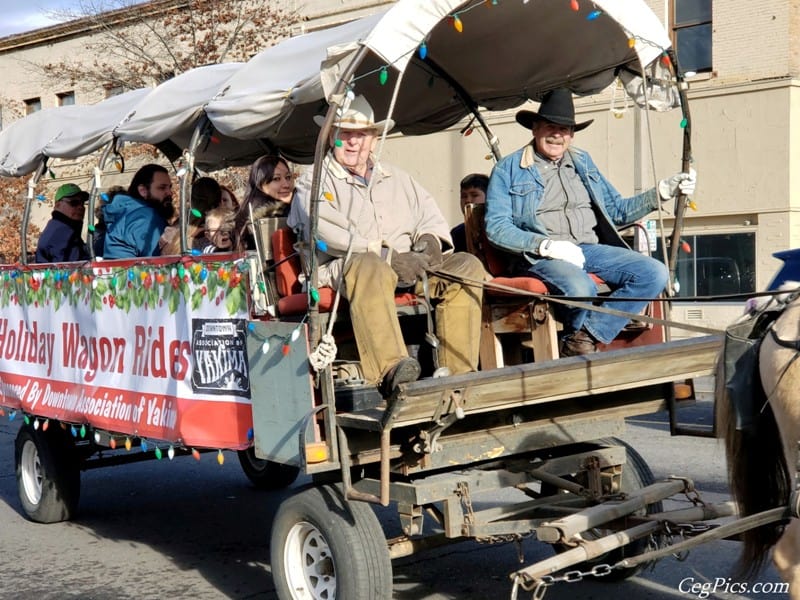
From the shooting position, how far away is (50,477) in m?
7.46

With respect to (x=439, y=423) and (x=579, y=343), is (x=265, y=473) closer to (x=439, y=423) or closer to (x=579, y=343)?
(x=579, y=343)

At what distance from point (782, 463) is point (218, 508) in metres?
4.78

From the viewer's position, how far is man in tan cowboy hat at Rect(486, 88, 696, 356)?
5668mm

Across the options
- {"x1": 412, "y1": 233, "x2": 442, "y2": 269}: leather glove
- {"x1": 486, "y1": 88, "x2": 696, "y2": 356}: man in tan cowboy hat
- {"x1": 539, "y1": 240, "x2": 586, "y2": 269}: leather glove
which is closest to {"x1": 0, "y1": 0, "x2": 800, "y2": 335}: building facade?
{"x1": 486, "y1": 88, "x2": 696, "y2": 356}: man in tan cowboy hat

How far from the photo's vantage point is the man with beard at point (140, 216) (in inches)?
283

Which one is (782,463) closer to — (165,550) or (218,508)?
(165,550)

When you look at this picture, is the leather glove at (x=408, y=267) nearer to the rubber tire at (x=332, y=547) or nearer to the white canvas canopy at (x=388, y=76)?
the white canvas canopy at (x=388, y=76)

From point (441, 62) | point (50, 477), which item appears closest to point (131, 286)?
point (50, 477)

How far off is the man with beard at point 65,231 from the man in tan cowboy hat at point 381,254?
2.97 metres

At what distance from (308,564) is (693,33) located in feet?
51.4

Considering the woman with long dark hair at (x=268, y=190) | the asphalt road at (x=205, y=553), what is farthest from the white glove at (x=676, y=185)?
the woman with long dark hair at (x=268, y=190)

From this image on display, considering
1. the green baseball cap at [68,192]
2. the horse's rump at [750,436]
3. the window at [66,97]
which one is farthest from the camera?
the window at [66,97]

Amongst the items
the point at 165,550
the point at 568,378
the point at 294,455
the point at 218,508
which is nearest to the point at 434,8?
the point at 568,378

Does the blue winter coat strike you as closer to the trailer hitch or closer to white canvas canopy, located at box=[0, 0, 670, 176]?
white canvas canopy, located at box=[0, 0, 670, 176]
